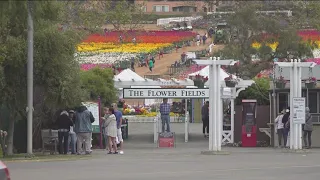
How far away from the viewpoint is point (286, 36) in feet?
149

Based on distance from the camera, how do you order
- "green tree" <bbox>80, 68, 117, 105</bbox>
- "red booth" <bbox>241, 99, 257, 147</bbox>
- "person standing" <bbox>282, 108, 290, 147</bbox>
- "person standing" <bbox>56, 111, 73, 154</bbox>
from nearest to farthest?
"person standing" <bbox>56, 111, 73, 154</bbox> < "person standing" <bbox>282, 108, 290, 147</bbox> < "red booth" <bbox>241, 99, 257, 147</bbox> < "green tree" <bbox>80, 68, 117, 105</bbox>

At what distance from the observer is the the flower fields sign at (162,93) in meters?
34.1

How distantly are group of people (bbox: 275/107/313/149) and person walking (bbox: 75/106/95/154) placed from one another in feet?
23.1

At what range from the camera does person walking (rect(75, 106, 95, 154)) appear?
2844cm

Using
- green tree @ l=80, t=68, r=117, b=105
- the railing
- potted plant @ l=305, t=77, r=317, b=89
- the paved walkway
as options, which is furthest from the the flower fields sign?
potted plant @ l=305, t=77, r=317, b=89

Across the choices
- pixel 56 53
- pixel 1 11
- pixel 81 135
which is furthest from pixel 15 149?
pixel 1 11

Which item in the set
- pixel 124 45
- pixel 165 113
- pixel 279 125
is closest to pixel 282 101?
pixel 279 125

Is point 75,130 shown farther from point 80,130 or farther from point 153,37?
point 153,37

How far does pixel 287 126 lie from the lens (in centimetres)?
3073

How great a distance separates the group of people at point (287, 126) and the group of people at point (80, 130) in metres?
6.13

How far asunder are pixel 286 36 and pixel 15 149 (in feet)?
67.1

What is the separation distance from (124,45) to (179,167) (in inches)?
2578

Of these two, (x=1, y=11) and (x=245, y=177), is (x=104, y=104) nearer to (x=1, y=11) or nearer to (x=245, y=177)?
(x=245, y=177)

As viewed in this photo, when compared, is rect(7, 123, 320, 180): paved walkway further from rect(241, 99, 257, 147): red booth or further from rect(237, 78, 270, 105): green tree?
rect(237, 78, 270, 105): green tree
